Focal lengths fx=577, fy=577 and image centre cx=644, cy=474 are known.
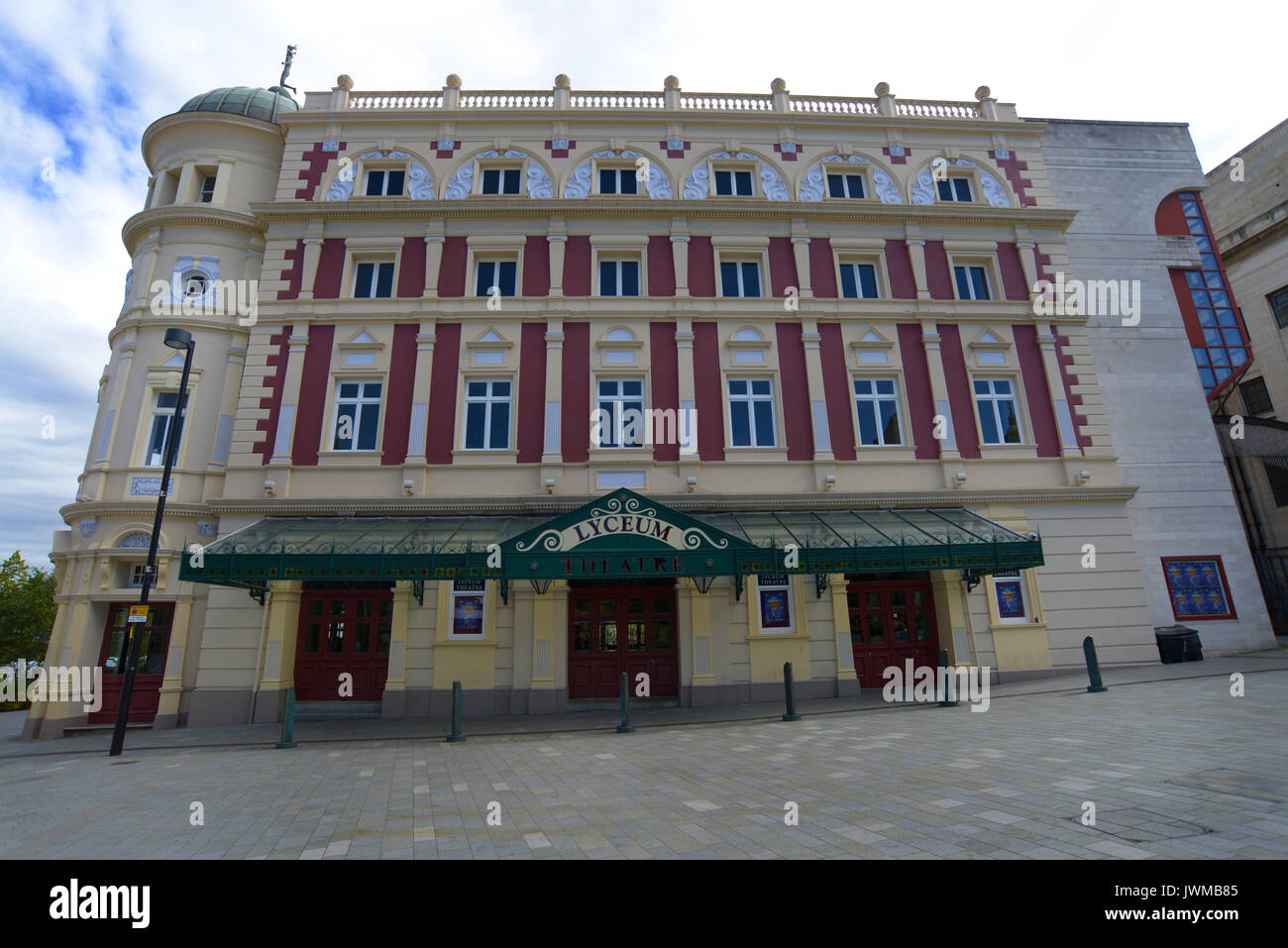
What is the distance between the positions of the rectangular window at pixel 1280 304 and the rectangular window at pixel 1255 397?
8.76 feet

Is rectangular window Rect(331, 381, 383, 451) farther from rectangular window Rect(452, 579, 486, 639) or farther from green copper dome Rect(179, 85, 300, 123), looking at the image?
green copper dome Rect(179, 85, 300, 123)

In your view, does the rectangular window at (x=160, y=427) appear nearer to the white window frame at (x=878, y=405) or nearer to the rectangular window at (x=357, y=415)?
the rectangular window at (x=357, y=415)

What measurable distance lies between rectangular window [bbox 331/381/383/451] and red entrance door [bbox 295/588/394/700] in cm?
401

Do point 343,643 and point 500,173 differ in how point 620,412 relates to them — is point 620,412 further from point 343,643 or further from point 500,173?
point 343,643

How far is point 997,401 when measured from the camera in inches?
674

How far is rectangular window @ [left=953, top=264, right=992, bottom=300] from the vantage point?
59.6 ft

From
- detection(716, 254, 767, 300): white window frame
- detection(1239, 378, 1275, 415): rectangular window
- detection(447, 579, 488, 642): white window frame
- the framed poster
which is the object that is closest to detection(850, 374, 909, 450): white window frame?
detection(716, 254, 767, 300): white window frame

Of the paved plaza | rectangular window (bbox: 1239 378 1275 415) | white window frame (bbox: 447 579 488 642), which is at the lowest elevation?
the paved plaza

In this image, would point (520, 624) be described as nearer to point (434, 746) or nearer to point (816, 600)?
point (434, 746)

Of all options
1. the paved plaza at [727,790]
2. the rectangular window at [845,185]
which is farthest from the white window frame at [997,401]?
the paved plaza at [727,790]

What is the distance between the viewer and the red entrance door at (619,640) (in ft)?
49.2

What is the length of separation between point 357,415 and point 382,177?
8142mm

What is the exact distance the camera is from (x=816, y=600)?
50.0 feet
